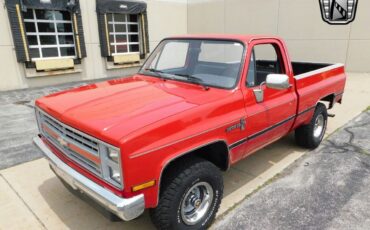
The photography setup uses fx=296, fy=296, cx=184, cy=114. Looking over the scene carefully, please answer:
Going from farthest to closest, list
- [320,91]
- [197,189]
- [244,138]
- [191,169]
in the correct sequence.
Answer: [320,91] < [244,138] < [197,189] < [191,169]

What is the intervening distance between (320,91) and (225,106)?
7.97ft

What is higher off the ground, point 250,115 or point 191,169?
point 250,115

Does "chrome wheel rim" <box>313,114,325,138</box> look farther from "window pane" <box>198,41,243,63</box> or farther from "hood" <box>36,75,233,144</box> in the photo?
"hood" <box>36,75,233,144</box>

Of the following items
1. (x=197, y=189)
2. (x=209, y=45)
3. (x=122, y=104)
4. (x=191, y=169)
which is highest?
(x=209, y=45)

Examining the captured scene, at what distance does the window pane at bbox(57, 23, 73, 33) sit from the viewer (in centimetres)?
1169

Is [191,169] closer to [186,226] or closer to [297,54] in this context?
[186,226]

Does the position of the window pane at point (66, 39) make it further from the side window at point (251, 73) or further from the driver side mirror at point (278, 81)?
the driver side mirror at point (278, 81)

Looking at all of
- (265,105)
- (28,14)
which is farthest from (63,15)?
(265,105)

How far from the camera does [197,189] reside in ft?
9.75

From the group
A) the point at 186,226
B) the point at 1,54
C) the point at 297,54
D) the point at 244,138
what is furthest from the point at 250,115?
the point at 297,54

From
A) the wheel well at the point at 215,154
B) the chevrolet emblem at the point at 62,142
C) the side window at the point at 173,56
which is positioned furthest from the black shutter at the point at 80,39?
the wheel well at the point at 215,154

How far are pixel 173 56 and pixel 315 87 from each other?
2259 millimetres

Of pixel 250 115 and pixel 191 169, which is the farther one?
pixel 250 115

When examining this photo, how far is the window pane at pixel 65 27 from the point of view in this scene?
11688mm
